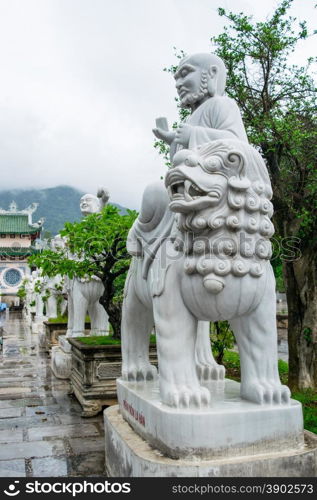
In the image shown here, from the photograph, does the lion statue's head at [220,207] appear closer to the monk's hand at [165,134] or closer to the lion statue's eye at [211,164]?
the lion statue's eye at [211,164]

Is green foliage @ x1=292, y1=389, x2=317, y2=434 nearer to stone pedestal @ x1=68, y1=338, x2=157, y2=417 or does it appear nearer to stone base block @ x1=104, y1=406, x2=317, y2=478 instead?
stone pedestal @ x1=68, y1=338, x2=157, y2=417

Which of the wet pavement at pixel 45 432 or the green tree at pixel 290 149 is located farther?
the green tree at pixel 290 149

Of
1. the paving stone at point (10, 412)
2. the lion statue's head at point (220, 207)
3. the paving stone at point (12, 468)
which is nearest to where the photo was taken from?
the lion statue's head at point (220, 207)

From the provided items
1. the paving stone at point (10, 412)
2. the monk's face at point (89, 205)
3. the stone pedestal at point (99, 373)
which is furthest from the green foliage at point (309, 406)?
the monk's face at point (89, 205)

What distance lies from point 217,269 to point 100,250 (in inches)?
133

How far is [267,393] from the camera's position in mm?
2598

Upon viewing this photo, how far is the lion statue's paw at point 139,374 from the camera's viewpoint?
3525 mm

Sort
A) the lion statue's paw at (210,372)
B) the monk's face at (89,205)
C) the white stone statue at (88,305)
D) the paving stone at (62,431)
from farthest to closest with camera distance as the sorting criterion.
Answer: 1. the white stone statue at (88,305)
2. the monk's face at (89,205)
3. the paving stone at (62,431)
4. the lion statue's paw at (210,372)

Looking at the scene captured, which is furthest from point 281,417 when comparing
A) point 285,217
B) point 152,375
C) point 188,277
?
point 285,217

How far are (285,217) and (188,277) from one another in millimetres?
4324

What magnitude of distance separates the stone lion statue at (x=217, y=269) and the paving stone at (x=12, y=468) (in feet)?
5.30

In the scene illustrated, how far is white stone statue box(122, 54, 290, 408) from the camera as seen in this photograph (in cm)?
252

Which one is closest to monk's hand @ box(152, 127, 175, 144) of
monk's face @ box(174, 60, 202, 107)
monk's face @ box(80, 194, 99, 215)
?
monk's face @ box(174, 60, 202, 107)
